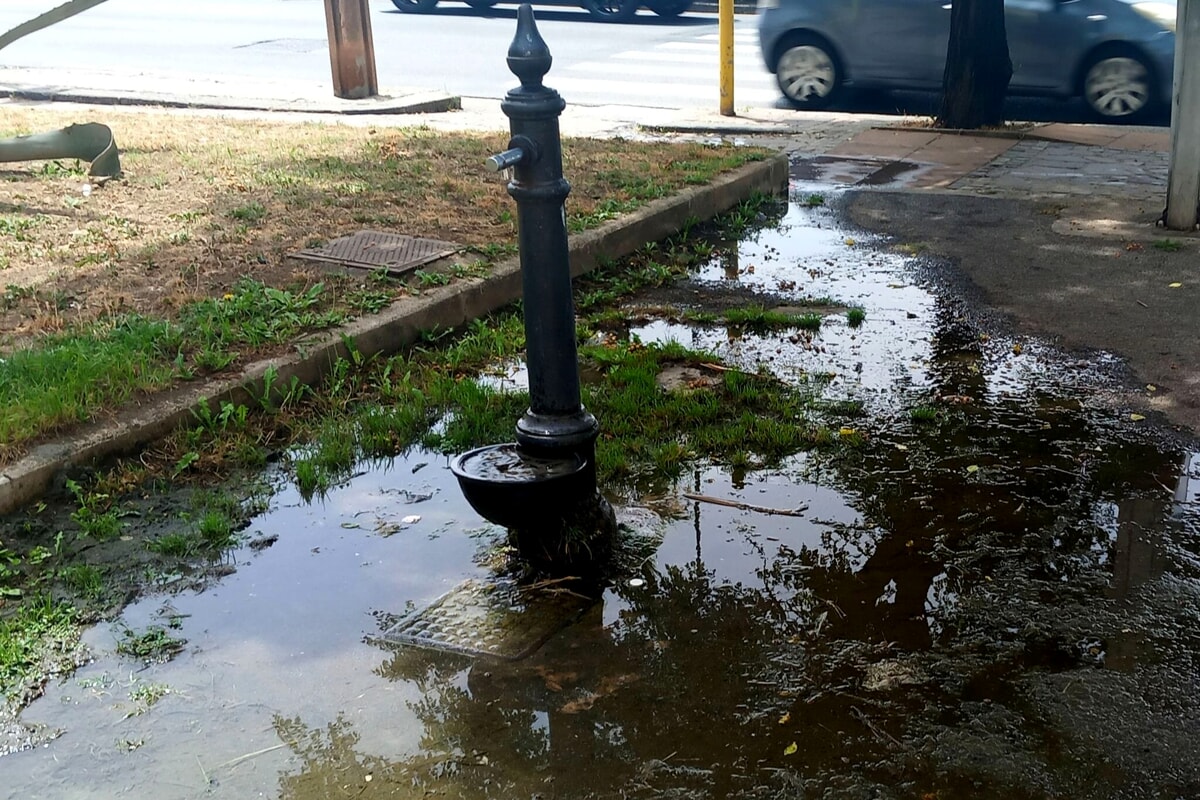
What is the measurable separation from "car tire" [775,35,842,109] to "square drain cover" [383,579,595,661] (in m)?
10.7

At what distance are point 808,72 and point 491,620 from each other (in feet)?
35.8

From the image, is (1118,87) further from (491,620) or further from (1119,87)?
(491,620)

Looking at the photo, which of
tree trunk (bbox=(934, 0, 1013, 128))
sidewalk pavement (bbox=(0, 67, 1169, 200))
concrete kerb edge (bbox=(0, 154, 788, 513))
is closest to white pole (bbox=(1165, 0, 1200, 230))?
sidewalk pavement (bbox=(0, 67, 1169, 200))

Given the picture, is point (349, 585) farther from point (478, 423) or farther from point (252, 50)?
point (252, 50)

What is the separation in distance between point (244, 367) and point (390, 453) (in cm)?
74

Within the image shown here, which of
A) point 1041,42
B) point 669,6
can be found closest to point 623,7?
point 669,6

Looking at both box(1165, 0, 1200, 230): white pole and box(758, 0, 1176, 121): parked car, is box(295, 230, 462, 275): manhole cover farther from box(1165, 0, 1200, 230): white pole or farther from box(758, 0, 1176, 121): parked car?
Result: box(758, 0, 1176, 121): parked car

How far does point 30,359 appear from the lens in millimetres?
4480

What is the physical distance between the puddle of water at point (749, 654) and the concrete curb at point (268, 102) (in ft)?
26.9

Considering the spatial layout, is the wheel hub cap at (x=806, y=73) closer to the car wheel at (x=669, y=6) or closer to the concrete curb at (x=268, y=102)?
the concrete curb at (x=268, y=102)

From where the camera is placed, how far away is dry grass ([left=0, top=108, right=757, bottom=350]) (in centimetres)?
559

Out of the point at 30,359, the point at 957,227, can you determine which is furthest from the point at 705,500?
the point at 957,227

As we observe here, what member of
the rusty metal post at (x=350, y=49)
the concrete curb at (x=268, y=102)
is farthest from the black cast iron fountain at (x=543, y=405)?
the rusty metal post at (x=350, y=49)

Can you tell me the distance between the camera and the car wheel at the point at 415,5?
22852 millimetres
